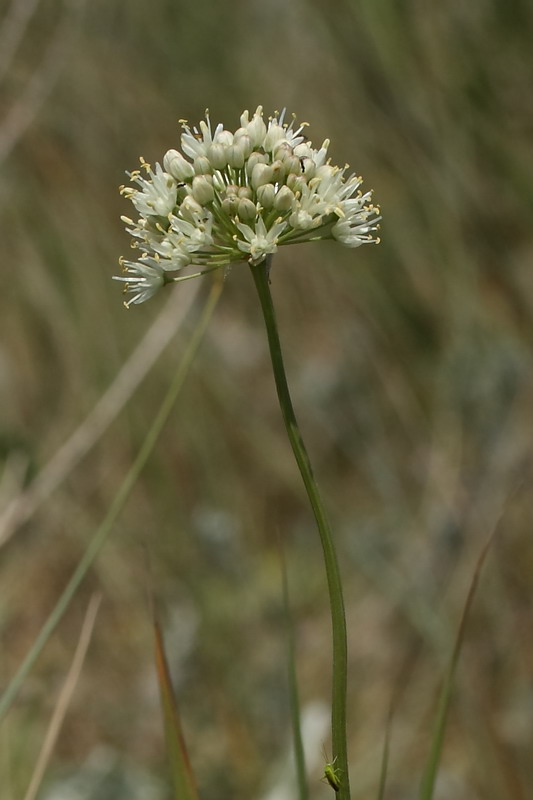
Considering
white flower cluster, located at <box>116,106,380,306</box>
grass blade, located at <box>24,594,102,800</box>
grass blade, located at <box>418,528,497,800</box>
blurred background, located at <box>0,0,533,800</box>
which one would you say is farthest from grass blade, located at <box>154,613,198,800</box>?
blurred background, located at <box>0,0,533,800</box>

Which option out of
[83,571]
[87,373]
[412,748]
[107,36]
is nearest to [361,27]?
[107,36]

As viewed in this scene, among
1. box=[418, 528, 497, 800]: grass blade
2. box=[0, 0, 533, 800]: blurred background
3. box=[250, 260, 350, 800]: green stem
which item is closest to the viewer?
box=[250, 260, 350, 800]: green stem

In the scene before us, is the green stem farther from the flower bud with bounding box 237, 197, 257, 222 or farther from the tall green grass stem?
the tall green grass stem

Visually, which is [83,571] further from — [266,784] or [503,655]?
[503,655]

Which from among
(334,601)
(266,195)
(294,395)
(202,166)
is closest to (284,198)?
(266,195)

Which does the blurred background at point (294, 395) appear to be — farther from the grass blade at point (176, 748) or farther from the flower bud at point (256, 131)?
the flower bud at point (256, 131)

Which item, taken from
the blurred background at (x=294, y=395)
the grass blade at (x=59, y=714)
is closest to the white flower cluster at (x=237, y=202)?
the grass blade at (x=59, y=714)
